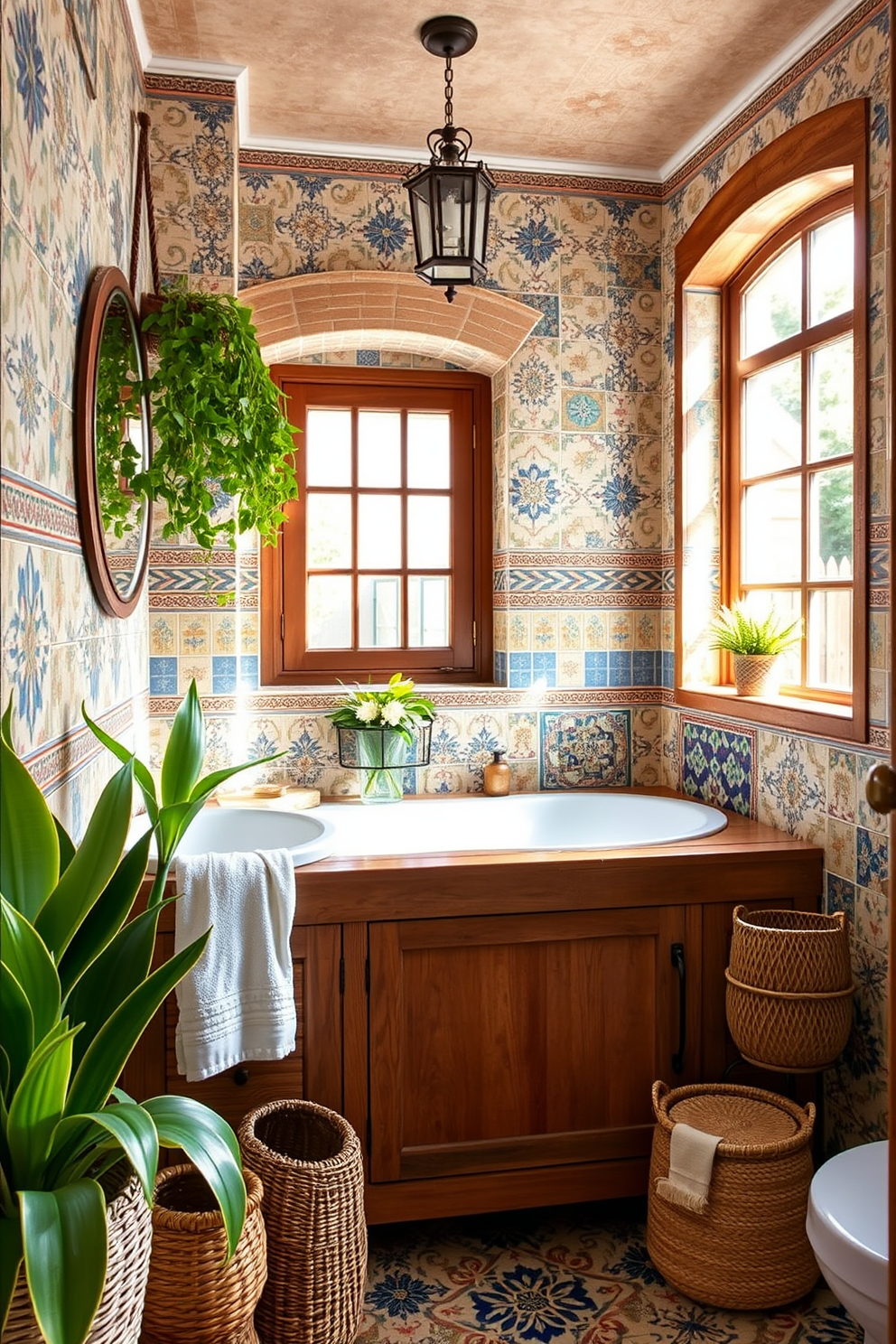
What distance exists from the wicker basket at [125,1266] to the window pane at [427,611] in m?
2.52

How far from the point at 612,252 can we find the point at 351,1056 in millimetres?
2610

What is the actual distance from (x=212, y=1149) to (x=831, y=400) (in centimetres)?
236

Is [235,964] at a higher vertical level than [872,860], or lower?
lower

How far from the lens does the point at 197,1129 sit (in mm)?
1222

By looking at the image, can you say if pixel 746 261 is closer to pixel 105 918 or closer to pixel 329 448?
pixel 329 448

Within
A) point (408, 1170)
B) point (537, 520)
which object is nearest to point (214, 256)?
point (537, 520)

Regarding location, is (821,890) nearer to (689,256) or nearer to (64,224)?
(689,256)

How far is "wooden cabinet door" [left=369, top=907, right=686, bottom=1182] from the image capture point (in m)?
2.37

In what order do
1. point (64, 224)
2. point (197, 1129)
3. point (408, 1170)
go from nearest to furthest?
point (197, 1129), point (64, 224), point (408, 1170)

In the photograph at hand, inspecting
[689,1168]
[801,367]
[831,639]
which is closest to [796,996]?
[689,1168]

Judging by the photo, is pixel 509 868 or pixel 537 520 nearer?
pixel 509 868

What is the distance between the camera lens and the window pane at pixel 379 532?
361cm

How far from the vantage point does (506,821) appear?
3.36 metres

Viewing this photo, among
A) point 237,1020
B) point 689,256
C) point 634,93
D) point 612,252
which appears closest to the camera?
point 237,1020
